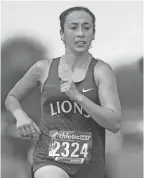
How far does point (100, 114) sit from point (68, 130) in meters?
0.31

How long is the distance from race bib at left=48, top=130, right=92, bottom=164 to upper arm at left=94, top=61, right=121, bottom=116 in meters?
0.25

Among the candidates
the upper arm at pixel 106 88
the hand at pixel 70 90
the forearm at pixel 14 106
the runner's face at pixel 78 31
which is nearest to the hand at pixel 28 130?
the forearm at pixel 14 106

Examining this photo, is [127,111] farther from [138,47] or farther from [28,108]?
[28,108]

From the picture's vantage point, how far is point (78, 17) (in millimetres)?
3010

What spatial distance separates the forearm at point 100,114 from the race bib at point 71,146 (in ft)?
0.71

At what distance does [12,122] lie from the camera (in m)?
4.52

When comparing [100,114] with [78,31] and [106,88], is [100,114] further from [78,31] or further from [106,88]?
[78,31]

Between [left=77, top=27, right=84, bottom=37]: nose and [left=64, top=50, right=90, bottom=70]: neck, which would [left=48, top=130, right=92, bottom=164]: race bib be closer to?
[left=64, top=50, right=90, bottom=70]: neck

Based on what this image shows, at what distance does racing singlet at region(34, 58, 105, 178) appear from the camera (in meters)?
2.92

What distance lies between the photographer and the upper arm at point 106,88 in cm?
282

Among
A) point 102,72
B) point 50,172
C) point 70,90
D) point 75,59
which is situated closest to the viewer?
point 70,90

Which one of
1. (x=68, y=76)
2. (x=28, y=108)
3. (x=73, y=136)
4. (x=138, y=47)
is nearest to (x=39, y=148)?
(x=73, y=136)

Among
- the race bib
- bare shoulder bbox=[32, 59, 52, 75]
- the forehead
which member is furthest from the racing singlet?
the forehead

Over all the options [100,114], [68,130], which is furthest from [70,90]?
[68,130]
